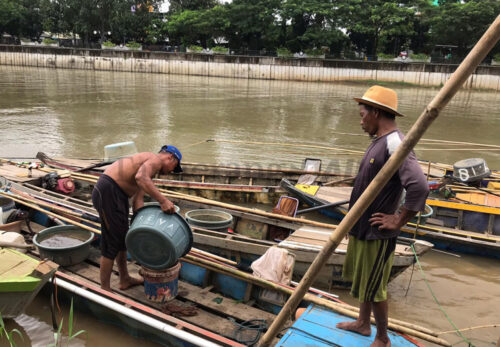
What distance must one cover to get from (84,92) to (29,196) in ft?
77.6

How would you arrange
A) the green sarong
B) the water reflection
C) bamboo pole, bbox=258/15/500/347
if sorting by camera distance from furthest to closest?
the water reflection → the green sarong → bamboo pole, bbox=258/15/500/347

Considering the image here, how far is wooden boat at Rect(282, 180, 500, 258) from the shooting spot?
6.52m

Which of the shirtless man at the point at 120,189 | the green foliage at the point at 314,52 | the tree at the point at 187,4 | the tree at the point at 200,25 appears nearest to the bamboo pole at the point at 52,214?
the shirtless man at the point at 120,189

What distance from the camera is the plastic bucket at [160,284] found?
4070 millimetres

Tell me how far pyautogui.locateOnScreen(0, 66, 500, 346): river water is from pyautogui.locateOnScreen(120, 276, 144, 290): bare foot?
49 centimetres

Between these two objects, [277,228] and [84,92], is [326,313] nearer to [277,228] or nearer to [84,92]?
[277,228]

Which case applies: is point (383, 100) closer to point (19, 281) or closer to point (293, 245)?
point (293, 245)

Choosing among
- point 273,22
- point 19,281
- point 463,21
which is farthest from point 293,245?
point 273,22

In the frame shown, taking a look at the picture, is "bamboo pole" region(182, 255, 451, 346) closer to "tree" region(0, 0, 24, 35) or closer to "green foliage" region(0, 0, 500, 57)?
"green foliage" region(0, 0, 500, 57)

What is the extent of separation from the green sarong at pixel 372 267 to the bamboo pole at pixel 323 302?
2.03ft

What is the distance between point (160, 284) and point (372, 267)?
2314 millimetres

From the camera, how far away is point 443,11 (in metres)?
39.4

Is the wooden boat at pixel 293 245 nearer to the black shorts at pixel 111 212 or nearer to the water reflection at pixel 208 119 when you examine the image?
the black shorts at pixel 111 212

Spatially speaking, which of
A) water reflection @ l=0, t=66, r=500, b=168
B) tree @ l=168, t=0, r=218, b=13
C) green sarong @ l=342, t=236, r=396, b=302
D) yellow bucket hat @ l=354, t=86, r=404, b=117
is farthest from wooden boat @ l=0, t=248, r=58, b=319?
tree @ l=168, t=0, r=218, b=13
